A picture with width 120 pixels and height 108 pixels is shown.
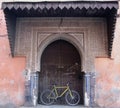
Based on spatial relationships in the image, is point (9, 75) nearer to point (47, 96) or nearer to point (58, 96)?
point (47, 96)

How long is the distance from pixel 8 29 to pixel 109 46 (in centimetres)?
348

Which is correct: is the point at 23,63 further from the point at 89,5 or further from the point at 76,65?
the point at 89,5

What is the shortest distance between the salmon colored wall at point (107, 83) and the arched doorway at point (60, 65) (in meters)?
1.04

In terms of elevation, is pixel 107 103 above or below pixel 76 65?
below

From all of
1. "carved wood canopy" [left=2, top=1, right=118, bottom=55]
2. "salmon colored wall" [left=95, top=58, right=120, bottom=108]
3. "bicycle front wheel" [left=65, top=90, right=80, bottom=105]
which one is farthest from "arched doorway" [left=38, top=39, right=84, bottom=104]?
"carved wood canopy" [left=2, top=1, right=118, bottom=55]

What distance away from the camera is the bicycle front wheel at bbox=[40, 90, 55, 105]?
1040 centimetres

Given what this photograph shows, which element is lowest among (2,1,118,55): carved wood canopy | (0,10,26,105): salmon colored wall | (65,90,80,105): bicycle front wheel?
(65,90,80,105): bicycle front wheel

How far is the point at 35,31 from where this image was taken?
1014 cm

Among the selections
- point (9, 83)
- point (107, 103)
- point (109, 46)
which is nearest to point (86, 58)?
point (109, 46)

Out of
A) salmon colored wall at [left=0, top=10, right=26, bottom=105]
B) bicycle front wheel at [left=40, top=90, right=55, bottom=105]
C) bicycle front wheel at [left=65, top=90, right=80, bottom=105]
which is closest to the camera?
salmon colored wall at [left=0, top=10, right=26, bottom=105]

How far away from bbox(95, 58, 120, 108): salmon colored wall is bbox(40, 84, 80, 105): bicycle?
0.92 m

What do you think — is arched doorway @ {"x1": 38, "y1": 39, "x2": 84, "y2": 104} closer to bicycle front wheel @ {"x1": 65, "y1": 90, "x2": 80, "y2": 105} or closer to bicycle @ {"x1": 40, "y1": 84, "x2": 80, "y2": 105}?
bicycle @ {"x1": 40, "y1": 84, "x2": 80, "y2": 105}

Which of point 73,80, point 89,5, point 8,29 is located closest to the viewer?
point 89,5

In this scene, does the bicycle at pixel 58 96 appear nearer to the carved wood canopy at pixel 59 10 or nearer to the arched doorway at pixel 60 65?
the arched doorway at pixel 60 65
